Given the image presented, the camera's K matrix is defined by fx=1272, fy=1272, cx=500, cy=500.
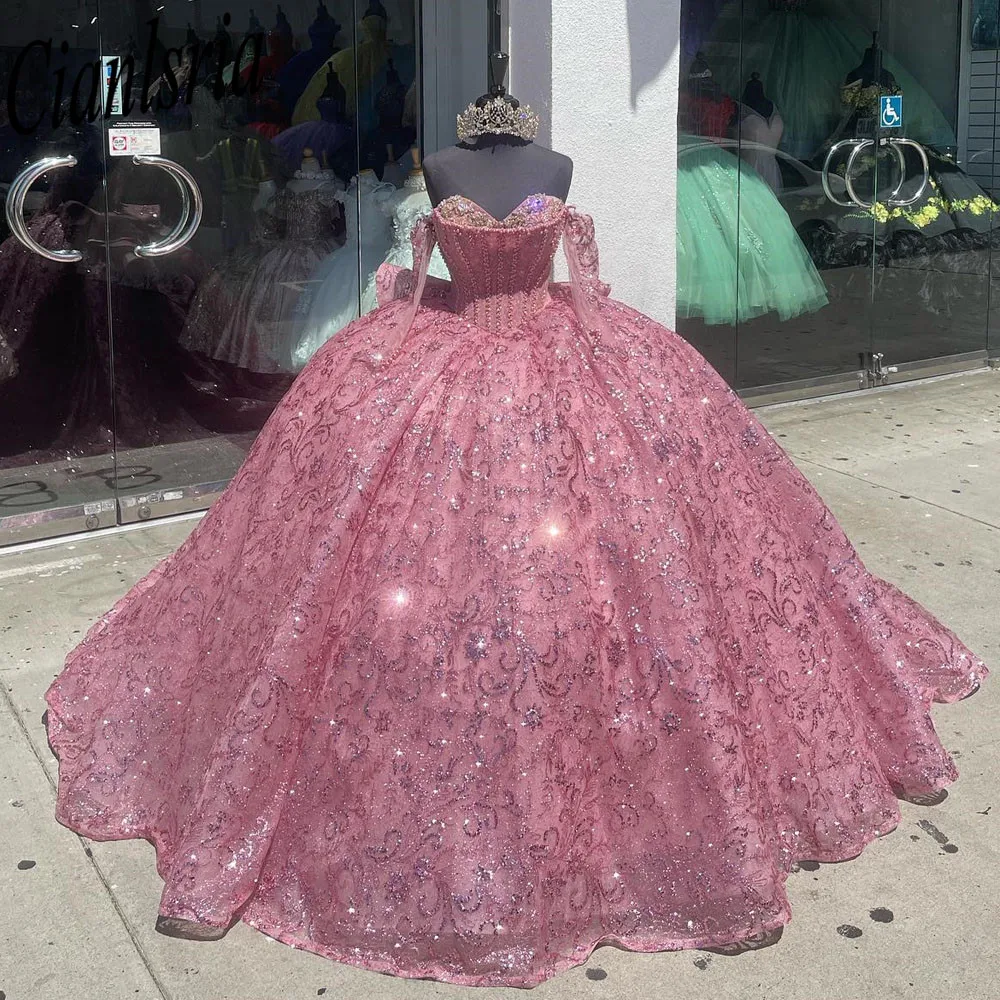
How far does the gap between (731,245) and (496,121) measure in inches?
155

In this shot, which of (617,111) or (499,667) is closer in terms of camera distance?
(499,667)

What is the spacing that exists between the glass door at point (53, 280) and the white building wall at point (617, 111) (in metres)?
1.76

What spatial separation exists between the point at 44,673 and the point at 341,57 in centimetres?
290

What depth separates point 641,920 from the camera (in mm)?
2580

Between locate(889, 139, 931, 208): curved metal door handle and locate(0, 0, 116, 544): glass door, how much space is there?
4.60 metres

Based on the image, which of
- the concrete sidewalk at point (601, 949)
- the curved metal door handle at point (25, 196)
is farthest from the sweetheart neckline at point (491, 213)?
the curved metal door handle at point (25, 196)

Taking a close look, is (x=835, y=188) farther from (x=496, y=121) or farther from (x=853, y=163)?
(x=496, y=121)

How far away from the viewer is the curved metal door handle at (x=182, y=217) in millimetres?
5074

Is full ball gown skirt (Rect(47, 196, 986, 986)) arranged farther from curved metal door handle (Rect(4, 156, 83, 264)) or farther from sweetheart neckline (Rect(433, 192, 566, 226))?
curved metal door handle (Rect(4, 156, 83, 264))

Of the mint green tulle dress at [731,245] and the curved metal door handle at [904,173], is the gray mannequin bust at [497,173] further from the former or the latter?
the curved metal door handle at [904,173]

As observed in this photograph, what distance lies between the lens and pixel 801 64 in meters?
6.81

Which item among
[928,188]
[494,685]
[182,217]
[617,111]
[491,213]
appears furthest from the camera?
[928,188]

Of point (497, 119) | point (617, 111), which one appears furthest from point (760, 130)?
point (497, 119)

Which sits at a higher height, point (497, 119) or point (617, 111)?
point (617, 111)
